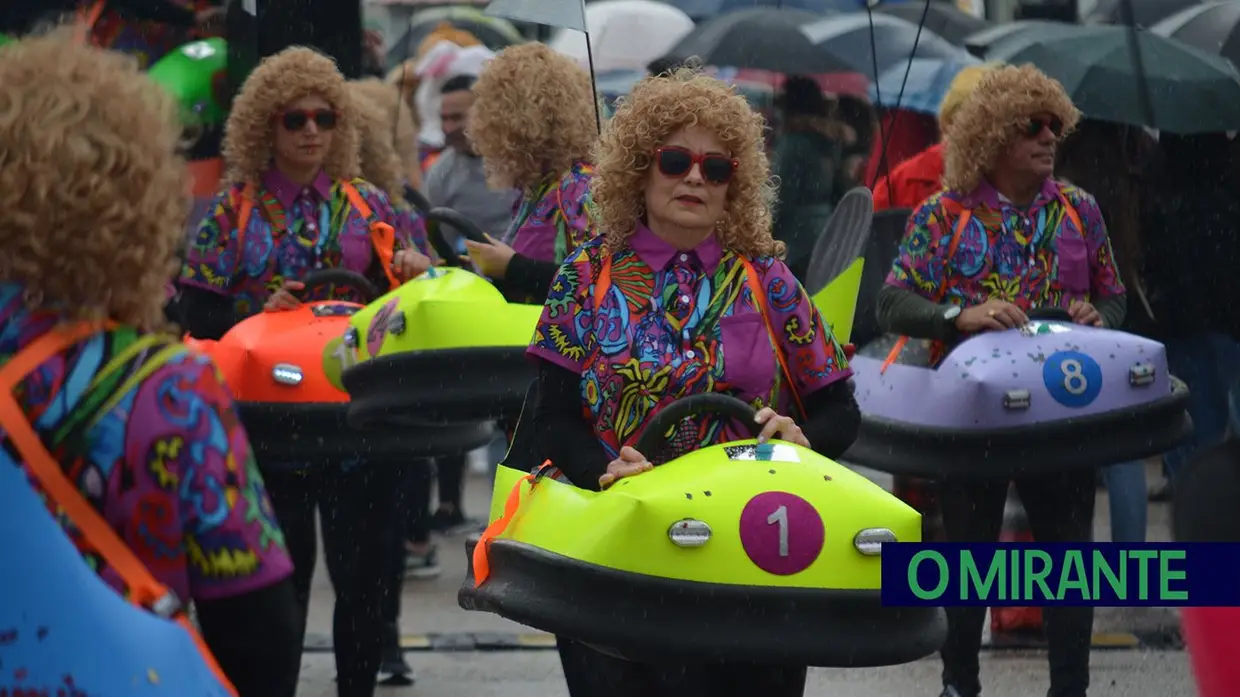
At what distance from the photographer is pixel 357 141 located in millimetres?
7281

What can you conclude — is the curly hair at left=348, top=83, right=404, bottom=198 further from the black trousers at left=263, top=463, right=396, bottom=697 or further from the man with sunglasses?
the man with sunglasses

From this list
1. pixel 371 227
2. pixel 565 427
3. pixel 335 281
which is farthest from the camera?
pixel 371 227

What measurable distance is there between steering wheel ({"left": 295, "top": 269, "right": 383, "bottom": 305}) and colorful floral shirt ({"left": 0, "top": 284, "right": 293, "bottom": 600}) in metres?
3.76

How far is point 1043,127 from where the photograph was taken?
22.5ft

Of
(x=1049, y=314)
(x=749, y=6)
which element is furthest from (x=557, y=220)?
(x=749, y=6)

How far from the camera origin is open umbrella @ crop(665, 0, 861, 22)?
52.1ft

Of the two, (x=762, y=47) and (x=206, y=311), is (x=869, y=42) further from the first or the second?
(x=206, y=311)

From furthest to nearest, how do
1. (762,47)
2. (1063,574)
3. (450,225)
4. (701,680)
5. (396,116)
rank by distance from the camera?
(762,47) → (396,116) → (450,225) → (1063,574) → (701,680)

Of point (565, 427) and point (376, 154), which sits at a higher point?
point (565, 427)

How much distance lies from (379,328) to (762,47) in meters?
6.43

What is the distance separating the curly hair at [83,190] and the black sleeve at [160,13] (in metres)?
6.26

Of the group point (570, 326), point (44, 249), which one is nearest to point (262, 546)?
point (44, 249)

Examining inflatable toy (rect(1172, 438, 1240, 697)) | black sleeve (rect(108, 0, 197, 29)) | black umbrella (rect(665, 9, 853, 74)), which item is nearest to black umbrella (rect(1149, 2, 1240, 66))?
black umbrella (rect(665, 9, 853, 74))

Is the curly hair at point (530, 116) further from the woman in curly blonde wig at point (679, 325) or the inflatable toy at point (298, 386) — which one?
the woman in curly blonde wig at point (679, 325)
